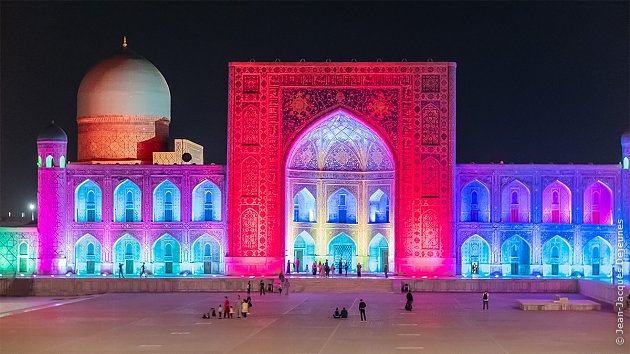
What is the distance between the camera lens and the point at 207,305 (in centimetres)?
2609

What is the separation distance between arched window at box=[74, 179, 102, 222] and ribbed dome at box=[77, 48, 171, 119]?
3.98 m

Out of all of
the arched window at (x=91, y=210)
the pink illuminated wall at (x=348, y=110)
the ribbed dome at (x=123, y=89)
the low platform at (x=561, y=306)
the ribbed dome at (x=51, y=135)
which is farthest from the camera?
the ribbed dome at (x=123, y=89)

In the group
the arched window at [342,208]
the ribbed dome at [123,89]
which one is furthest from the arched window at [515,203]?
the ribbed dome at [123,89]

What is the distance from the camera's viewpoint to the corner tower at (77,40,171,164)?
119 ft

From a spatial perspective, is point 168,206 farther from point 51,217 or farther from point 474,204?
point 474,204

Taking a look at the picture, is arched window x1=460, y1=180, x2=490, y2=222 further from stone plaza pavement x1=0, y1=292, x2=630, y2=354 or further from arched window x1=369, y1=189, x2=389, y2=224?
stone plaza pavement x1=0, y1=292, x2=630, y2=354

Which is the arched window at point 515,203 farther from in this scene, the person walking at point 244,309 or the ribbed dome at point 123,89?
the person walking at point 244,309

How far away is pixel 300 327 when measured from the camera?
21484mm

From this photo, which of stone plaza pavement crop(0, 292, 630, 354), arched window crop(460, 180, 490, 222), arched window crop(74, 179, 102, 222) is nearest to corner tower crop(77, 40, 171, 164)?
arched window crop(74, 179, 102, 222)

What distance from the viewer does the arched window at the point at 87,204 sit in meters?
33.2

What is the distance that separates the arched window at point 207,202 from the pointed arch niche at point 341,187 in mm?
2081

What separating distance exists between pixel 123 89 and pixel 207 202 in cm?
551

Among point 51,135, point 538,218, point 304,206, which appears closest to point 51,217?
point 51,135

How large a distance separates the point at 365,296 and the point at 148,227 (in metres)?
7.50
